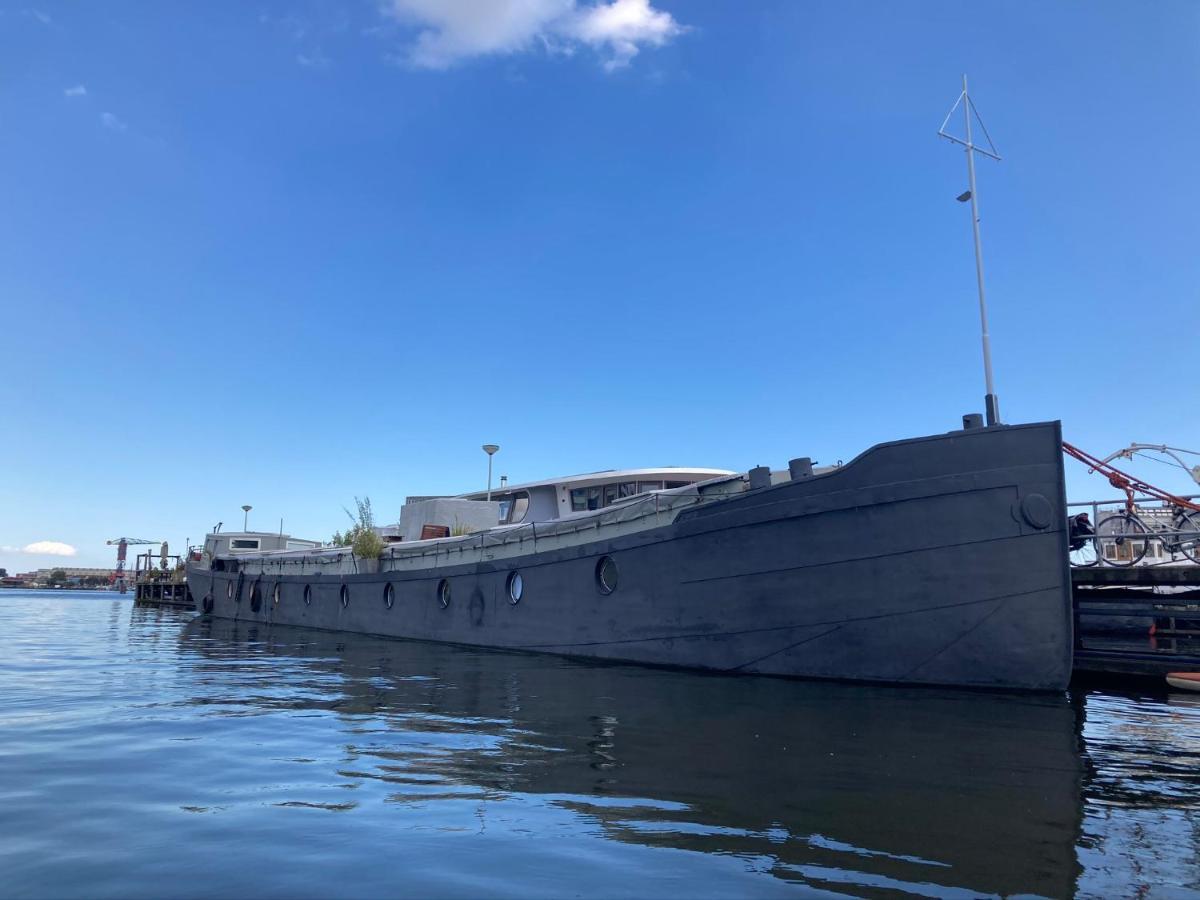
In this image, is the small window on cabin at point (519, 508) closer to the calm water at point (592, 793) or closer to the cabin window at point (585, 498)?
the cabin window at point (585, 498)

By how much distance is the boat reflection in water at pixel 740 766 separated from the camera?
14.9ft

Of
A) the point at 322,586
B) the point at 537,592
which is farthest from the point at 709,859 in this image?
the point at 322,586

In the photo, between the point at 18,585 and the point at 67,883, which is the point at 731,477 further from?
the point at 18,585

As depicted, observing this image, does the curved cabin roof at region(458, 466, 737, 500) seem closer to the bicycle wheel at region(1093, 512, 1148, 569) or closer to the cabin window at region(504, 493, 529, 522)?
the cabin window at region(504, 493, 529, 522)

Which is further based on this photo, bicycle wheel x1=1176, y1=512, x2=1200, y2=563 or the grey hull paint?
bicycle wheel x1=1176, y1=512, x2=1200, y2=563

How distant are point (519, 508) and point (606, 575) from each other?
1091cm

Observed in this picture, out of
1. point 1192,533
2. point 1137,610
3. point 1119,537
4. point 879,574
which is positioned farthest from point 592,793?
point 1137,610

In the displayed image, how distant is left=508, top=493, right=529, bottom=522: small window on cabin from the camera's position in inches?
1026

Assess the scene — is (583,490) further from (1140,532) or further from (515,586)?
(1140,532)

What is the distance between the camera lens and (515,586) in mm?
18594

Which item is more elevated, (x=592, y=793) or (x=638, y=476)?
(x=638, y=476)

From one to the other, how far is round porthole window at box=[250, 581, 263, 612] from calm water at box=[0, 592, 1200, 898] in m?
23.9

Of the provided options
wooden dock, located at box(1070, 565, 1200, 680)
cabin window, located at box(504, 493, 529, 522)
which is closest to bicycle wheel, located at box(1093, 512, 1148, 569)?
wooden dock, located at box(1070, 565, 1200, 680)

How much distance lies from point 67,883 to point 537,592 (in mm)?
13910
